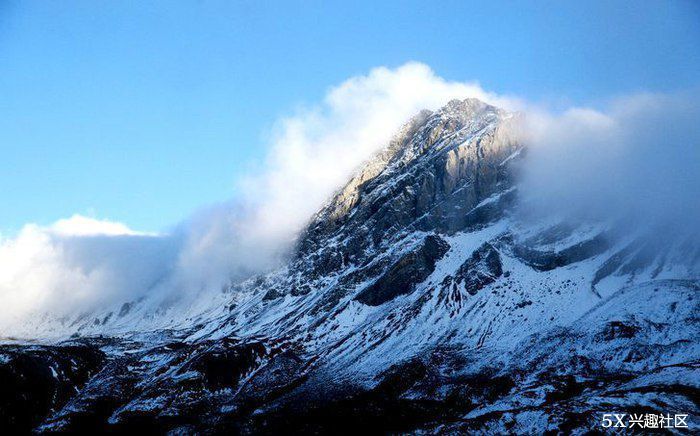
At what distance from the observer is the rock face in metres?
100

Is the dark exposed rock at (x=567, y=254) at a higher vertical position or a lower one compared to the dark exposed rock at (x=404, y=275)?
lower

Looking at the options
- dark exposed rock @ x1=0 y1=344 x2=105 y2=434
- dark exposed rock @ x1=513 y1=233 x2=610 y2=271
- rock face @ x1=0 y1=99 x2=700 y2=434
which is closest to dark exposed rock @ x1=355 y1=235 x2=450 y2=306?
rock face @ x1=0 y1=99 x2=700 y2=434

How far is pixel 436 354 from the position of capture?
13412 centimetres

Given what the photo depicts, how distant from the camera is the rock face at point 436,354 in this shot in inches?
3947

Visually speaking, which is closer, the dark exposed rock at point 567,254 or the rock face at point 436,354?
the rock face at point 436,354

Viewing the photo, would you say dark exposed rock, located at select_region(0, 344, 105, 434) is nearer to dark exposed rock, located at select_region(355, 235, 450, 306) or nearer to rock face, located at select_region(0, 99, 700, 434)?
rock face, located at select_region(0, 99, 700, 434)

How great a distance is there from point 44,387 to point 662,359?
143760 millimetres

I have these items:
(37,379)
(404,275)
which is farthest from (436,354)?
(37,379)

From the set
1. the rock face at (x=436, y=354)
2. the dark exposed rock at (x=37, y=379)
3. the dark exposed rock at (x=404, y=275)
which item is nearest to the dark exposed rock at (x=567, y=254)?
the rock face at (x=436, y=354)

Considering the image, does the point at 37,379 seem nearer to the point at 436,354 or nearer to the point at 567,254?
the point at 436,354

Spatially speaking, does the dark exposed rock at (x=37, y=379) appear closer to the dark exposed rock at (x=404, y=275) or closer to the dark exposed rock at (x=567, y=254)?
the dark exposed rock at (x=404, y=275)

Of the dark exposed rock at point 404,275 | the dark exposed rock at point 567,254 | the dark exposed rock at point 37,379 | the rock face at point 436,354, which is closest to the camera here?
the rock face at point 436,354

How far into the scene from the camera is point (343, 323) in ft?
563

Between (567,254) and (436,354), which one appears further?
(567,254)
